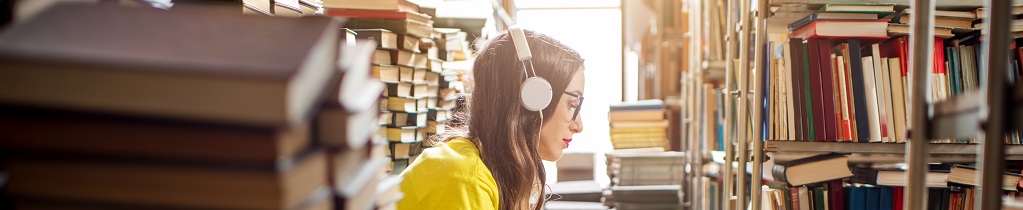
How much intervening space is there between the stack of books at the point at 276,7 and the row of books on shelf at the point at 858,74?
3.91 ft

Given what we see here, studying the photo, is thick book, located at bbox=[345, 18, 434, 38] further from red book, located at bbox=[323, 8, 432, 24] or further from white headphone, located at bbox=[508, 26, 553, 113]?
white headphone, located at bbox=[508, 26, 553, 113]

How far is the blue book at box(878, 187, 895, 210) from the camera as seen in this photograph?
82.2 inches

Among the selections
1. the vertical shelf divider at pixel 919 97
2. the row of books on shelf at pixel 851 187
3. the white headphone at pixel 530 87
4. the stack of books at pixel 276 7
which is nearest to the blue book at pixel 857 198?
the row of books on shelf at pixel 851 187


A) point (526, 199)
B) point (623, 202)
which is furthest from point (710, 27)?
point (526, 199)

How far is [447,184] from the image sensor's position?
1403 mm

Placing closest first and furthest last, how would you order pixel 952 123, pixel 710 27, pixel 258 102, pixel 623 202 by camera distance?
pixel 258 102
pixel 952 123
pixel 710 27
pixel 623 202

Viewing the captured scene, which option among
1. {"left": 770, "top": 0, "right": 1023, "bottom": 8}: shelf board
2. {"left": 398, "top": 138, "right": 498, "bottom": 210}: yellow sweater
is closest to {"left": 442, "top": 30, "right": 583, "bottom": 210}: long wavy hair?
{"left": 398, "top": 138, "right": 498, "bottom": 210}: yellow sweater

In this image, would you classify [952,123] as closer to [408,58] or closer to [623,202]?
[408,58]

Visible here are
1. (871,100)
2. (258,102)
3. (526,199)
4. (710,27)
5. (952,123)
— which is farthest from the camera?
(710,27)

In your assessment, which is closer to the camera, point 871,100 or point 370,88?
Result: point 370,88

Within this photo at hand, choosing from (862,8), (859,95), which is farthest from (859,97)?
(862,8)

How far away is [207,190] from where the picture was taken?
0.43 meters

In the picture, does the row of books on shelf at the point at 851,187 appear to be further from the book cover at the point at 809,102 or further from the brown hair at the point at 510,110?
the brown hair at the point at 510,110

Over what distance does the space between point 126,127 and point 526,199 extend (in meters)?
1.29
